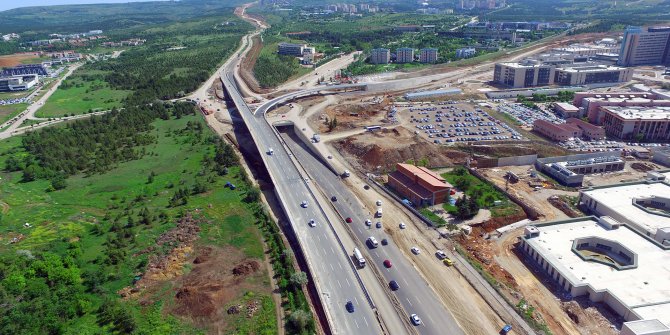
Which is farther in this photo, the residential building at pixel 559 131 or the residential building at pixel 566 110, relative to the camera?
the residential building at pixel 566 110

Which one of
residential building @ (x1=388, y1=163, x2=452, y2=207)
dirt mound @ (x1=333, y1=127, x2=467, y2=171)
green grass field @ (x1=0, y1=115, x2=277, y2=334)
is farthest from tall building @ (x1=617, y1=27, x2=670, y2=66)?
green grass field @ (x1=0, y1=115, x2=277, y2=334)

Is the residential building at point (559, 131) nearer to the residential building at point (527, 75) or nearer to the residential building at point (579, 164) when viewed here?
the residential building at point (579, 164)

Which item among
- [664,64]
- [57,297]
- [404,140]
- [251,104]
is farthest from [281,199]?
[664,64]

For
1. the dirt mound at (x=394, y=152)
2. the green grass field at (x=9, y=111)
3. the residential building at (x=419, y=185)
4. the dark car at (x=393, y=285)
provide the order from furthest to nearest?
the green grass field at (x=9, y=111)
the dirt mound at (x=394, y=152)
the residential building at (x=419, y=185)
the dark car at (x=393, y=285)

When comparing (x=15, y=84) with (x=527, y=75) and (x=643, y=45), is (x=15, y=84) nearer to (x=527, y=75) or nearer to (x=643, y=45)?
(x=527, y=75)

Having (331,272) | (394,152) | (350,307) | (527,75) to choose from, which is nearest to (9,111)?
(394,152)

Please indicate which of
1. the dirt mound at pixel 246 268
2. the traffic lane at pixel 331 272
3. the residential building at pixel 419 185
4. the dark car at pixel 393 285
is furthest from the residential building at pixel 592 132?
the dirt mound at pixel 246 268

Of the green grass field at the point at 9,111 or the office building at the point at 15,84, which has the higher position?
the office building at the point at 15,84
